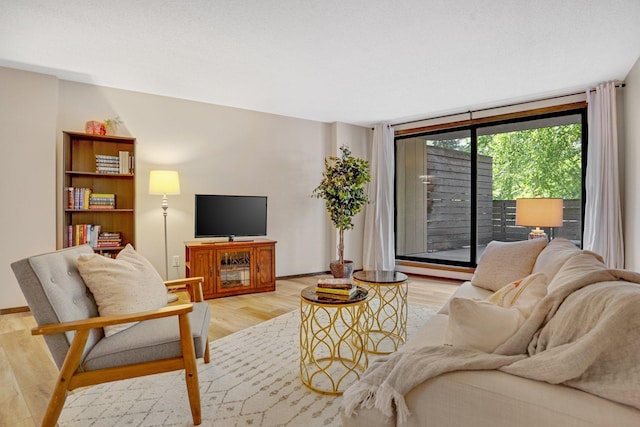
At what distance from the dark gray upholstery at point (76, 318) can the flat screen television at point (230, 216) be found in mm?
2319

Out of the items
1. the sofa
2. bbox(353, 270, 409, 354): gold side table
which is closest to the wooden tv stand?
bbox(353, 270, 409, 354): gold side table

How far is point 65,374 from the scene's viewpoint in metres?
1.51

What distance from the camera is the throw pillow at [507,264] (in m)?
2.52

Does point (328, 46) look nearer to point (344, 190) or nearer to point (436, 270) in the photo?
point (344, 190)

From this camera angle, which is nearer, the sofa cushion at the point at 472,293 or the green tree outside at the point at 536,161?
the sofa cushion at the point at 472,293

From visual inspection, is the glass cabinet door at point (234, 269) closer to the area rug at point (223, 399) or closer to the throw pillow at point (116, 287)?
the area rug at point (223, 399)

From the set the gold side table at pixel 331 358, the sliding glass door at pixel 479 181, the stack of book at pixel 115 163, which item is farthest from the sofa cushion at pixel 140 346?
the sliding glass door at pixel 479 181

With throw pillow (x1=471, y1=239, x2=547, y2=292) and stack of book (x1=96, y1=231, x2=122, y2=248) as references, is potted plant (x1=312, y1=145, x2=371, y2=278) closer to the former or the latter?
throw pillow (x1=471, y1=239, x2=547, y2=292)

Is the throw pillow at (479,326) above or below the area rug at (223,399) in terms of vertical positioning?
above

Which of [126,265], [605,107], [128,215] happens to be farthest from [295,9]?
[605,107]

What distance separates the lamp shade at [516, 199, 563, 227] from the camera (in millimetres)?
3396

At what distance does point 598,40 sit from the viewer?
9.21ft

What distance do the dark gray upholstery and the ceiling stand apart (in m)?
1.84

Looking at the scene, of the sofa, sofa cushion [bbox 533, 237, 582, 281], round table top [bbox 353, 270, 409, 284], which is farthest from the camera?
round table top [bbox 353, 270, 409, 284]
